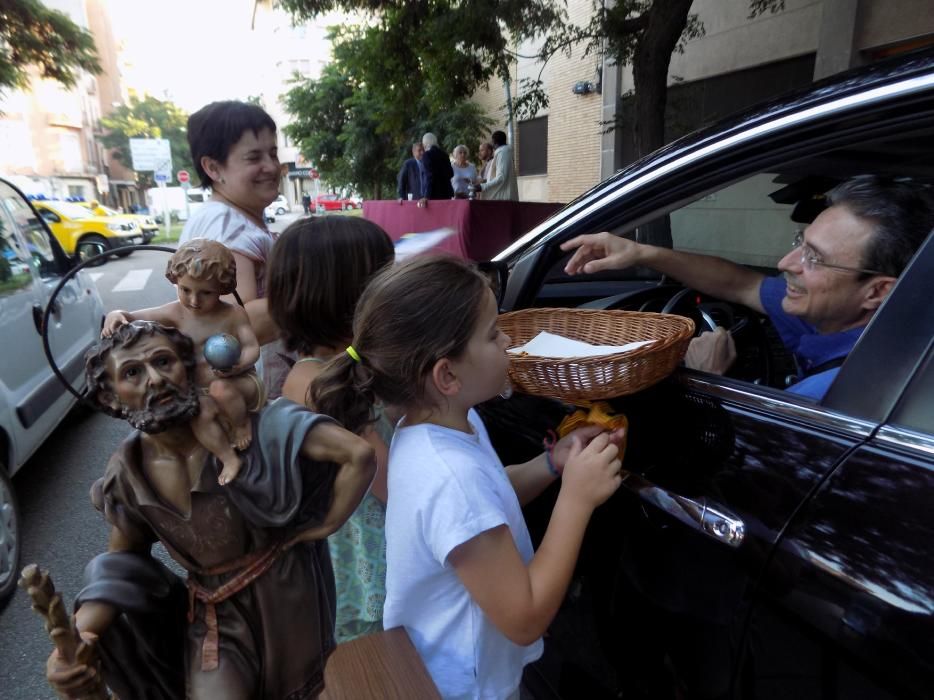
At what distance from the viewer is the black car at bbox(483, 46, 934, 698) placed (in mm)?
924

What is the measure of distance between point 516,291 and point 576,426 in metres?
0.61

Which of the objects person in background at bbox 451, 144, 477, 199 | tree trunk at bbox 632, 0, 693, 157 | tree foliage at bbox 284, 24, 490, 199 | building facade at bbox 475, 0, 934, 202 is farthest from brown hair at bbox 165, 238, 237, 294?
person in background at bbox 451, 144, 477, 199

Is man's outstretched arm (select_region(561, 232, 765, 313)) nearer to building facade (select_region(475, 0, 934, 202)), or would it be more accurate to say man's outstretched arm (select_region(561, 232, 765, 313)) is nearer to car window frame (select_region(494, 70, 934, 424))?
car window frame (select_region(494, 70, 934, 424))

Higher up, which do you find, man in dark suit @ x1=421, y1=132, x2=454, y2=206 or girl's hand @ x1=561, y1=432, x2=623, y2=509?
man in dark suit @ x1=421, y1=132, x2=454, y2=206

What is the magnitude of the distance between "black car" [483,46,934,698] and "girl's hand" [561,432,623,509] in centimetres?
19

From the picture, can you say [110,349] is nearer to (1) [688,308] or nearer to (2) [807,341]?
(2) [807,341]

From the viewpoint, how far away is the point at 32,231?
4191 millimetres

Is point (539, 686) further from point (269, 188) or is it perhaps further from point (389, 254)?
point (269, 188)

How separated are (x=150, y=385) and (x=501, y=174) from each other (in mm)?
10734

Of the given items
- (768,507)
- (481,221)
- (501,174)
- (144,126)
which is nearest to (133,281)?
(501,174)

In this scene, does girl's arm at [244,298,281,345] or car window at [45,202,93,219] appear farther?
car window at [45,202,93,219]

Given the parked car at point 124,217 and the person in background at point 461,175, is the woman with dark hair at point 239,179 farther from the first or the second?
the parked car at point 124,217

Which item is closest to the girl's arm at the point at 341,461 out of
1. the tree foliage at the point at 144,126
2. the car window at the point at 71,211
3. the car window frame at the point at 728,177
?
the car window frame at the point at 728,177

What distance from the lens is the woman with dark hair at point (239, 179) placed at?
1896mm
